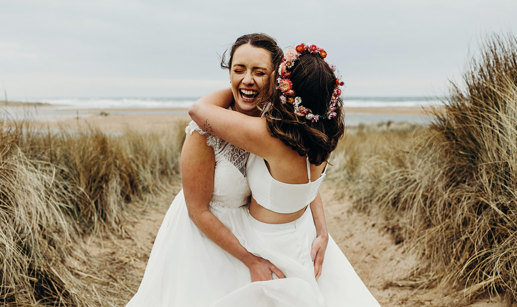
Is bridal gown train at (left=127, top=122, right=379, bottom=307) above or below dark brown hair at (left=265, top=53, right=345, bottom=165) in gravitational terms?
below

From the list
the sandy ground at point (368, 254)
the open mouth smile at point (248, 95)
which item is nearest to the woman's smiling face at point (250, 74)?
the open mouth smile at point (248, 95)

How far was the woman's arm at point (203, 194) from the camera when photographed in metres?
2.10

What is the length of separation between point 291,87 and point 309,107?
139mm

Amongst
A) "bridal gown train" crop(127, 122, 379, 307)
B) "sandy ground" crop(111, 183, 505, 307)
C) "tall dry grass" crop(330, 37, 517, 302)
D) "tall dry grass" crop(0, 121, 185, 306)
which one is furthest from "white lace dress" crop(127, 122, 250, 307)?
"tall dry grass" crop(330, 37, 517, 302)

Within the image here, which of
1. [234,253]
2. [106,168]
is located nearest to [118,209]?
[106,168]

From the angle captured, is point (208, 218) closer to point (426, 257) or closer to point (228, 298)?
point (228, 298)

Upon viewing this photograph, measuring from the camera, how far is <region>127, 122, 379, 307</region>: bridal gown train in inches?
81.4

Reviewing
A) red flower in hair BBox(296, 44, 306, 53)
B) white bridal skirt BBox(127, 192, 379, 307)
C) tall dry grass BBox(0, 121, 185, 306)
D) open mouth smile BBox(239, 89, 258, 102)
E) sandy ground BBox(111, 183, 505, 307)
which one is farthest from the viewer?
sandy ground BBox(111, 183, 505, 307)

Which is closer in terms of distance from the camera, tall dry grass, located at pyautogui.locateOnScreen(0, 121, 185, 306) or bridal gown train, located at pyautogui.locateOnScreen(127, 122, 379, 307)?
bridal gown train, located at pyautogui.locateOnScreen(127, 122, 379, 307)

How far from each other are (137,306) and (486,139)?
3.26 meters

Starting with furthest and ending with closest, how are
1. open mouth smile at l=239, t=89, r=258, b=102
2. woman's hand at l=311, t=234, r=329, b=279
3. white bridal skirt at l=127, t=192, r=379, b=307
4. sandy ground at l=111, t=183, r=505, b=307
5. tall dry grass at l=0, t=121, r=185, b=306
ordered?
sandy ground at l=111, t=183, r=505, b=307, tall dry grass at l=0, t=121, r=185, b=306, open mouth smile at l=239, t=89, r=258, b=102, woman's hand at l=311, t=234, r=329, b=279, white bridal skirt at l=127, t=192, r=379, b=307

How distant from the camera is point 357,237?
5.20 metres

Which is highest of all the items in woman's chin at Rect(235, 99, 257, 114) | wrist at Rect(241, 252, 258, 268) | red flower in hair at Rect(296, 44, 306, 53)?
red flower in hair at Rect(296, 44, 306, 53)

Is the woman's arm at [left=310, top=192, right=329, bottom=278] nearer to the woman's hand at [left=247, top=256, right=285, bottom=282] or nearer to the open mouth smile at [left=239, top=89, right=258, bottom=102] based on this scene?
the woman's hand at [left=247, top=256, right=285, bottom=282]
